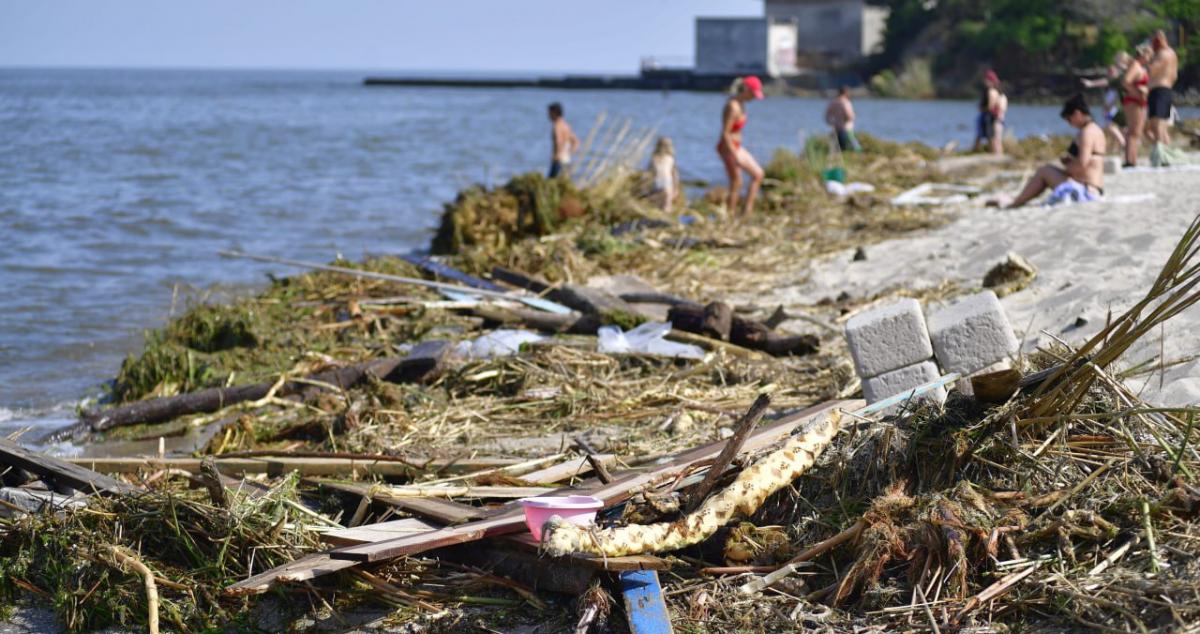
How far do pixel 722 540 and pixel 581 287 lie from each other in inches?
192

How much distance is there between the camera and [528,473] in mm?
4742

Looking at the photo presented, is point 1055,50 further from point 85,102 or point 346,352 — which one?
point 346,352

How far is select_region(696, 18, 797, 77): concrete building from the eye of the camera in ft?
281

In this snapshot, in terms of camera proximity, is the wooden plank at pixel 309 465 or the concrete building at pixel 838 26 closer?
the wooden plank at pixel 309 465

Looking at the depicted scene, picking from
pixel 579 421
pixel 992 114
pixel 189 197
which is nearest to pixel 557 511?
pixel 579 421

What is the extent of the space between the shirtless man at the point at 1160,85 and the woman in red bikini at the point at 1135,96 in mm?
91

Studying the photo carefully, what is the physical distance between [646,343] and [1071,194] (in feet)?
19.2

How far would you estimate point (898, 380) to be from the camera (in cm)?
493

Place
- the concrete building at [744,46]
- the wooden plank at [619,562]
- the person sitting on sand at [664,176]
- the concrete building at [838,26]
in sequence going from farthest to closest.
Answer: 1. the concrete building at [838,26]
2. the concrete building at [744,46]
3. the person sitting on sand at [664,176]
4. the wooden plank at [619,562]

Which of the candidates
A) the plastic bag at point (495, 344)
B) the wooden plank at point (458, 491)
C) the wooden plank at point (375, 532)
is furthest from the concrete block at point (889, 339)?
the plastic bag at point (495, 344)

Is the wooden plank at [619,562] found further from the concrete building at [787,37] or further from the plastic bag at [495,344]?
the concrete building at [787,37]

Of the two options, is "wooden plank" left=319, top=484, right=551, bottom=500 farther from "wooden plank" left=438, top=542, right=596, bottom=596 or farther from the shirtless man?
the shirtless man

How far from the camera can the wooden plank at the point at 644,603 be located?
3295mm

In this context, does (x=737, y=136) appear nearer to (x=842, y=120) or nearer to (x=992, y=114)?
(x=842, y=120)
